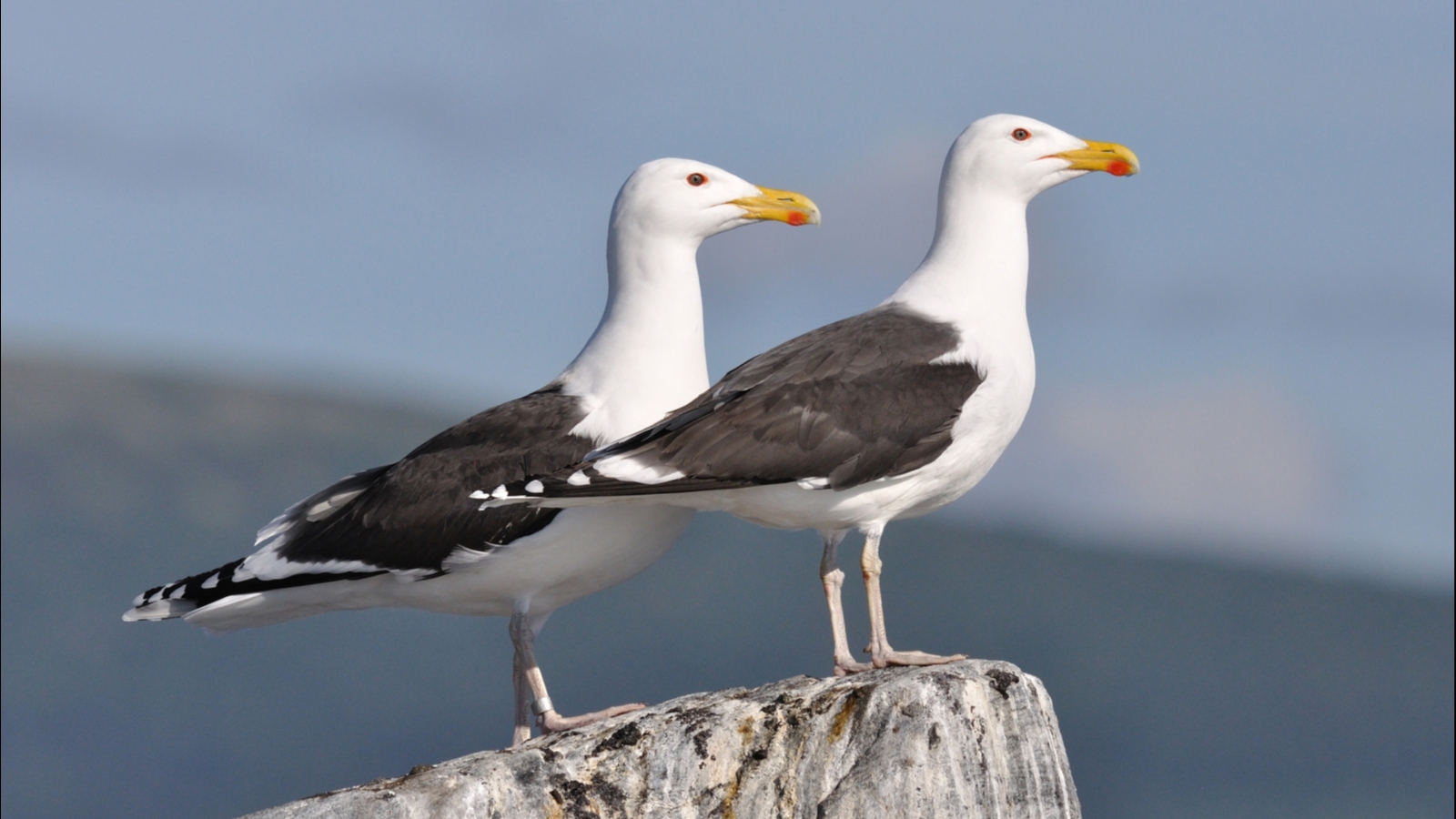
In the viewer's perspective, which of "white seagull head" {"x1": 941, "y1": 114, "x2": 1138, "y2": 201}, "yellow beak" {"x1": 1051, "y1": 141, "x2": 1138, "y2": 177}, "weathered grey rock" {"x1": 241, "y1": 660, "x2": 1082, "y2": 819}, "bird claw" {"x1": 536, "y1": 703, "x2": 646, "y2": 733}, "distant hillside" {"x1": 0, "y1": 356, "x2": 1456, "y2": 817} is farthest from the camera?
"distant hillside" {"x1": 0, "y1": 356, "x2": 1456, "y2": 817}

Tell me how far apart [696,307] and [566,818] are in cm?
373

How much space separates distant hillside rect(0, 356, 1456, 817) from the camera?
7575 cm

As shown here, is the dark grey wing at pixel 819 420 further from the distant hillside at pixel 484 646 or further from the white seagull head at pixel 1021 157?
the distant hillside at pixel 484 646

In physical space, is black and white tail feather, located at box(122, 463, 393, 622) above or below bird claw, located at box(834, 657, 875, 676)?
above

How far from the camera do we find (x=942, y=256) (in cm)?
969

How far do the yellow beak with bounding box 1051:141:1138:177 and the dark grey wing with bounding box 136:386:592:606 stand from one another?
344cm

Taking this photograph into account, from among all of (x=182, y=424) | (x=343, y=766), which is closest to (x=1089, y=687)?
(x=343, y=766)

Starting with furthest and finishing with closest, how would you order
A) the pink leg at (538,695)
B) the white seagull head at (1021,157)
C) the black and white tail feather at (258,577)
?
1. the black and white tail feather at (258,577)
2. the white seagull head at (1021,157)
3. the pink leg at (538,695)

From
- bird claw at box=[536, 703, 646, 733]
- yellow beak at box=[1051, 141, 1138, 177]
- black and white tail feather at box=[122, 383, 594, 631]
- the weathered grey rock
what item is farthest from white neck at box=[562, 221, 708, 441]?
yellow beak at box=[1051, 141, 1138, 177]

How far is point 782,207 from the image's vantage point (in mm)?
10320

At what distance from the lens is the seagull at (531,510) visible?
9492 mm


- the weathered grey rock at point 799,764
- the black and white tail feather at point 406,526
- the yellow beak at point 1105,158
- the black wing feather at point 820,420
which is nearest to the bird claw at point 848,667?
the weathered grey rock at point 799,764

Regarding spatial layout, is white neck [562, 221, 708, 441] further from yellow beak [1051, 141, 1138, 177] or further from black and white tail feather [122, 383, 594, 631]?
Result: yellow beak [1051, 141, 1138, 177]

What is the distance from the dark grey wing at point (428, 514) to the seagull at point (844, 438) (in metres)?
0.37
